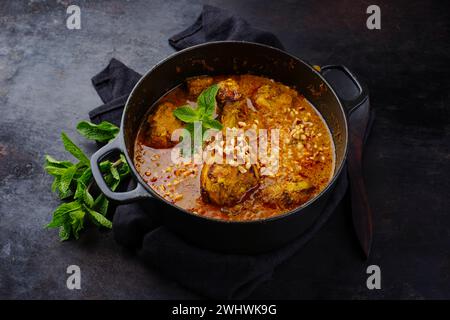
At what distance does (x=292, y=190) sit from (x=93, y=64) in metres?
1.71

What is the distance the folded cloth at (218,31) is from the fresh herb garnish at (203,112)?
63 centimetres

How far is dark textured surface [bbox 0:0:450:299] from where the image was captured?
341 centimetres

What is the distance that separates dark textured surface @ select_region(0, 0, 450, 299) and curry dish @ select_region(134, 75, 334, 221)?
41cm

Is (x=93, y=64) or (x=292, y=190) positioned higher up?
(x=93, y=64)

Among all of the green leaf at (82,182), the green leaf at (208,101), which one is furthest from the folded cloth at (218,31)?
the green leaf at (82,182)

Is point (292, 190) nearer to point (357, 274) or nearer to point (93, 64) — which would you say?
point (357, 274)

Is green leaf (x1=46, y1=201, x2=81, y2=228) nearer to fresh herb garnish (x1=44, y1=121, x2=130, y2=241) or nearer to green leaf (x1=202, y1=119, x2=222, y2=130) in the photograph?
fresh herb garnish (x1=44, y1=121, x2=130, y2=241)

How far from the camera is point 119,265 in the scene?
11.3 feet

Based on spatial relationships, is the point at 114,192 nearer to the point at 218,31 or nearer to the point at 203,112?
the point at 203,112

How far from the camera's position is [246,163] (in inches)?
125

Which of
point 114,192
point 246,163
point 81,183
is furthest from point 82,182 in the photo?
point 246,163

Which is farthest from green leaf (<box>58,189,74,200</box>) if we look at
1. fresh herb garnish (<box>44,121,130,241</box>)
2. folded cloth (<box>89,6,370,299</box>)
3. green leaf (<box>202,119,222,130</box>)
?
green leaf (<box>202,119,222,130</box>)
